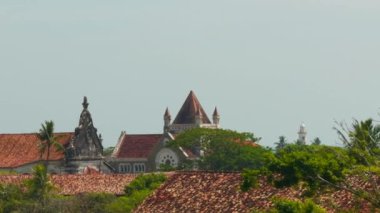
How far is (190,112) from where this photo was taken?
136875mm

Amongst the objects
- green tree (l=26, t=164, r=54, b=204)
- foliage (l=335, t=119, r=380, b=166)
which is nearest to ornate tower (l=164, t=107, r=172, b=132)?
green tree (l=26, t=164, r=54, b=204)

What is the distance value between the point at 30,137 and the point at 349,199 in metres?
80.0

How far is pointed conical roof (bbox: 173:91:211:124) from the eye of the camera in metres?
136

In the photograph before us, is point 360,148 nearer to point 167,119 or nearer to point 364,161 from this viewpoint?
point 364,161

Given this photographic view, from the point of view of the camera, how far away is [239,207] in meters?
49.2

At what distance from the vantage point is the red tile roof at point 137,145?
131500 mm

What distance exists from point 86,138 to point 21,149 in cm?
554

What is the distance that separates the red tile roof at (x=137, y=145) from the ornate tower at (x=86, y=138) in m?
11.2

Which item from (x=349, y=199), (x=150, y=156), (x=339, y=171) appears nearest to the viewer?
(x=339, y=171)

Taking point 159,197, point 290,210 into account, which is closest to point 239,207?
point 159,197

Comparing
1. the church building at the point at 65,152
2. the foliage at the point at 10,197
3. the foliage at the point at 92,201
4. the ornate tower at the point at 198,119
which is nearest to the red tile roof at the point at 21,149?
the church building at the point at 65,152

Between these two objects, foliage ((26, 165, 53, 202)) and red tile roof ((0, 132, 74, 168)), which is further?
red tile roof ((0, 132, 74, 168))

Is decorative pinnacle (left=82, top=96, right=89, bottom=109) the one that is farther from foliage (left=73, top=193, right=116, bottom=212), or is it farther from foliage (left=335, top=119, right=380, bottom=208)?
foliage (left=335, top=119, right=380, bottom=208)

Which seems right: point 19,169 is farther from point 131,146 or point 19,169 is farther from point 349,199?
point 349,199
